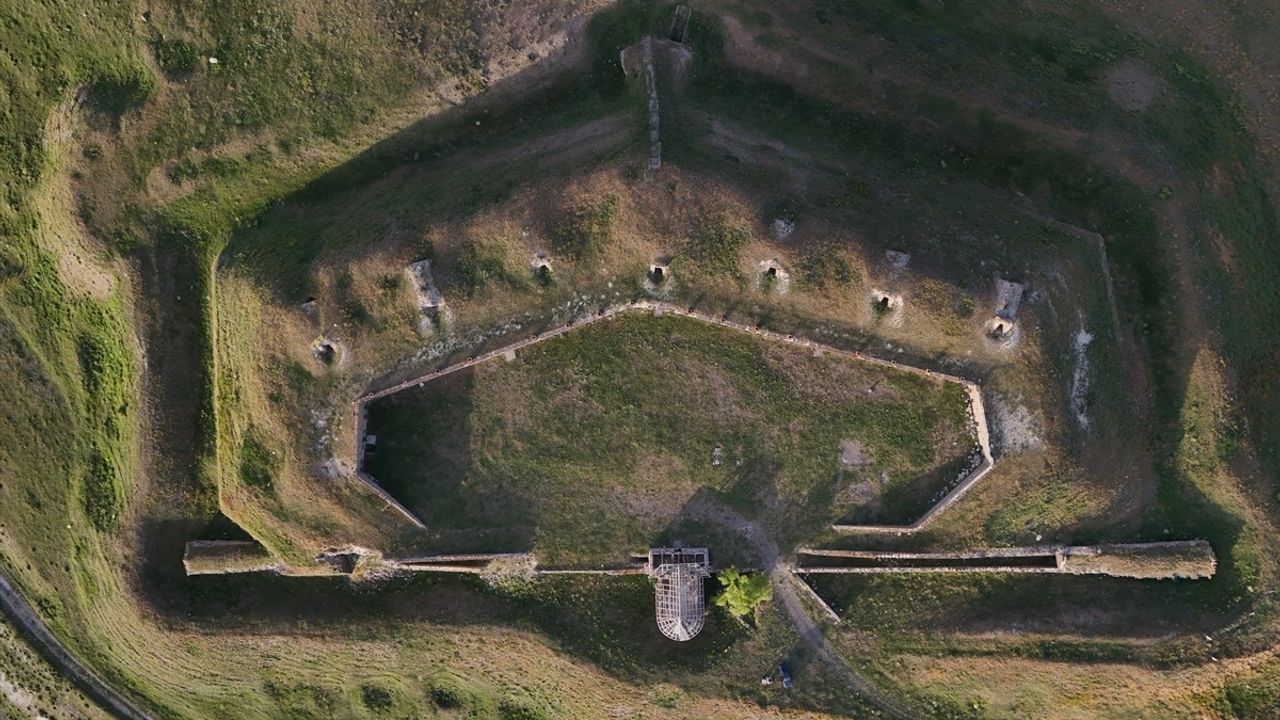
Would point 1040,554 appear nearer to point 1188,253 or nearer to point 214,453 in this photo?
point 1188,253

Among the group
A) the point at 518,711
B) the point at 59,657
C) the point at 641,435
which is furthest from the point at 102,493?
the point at 641,435

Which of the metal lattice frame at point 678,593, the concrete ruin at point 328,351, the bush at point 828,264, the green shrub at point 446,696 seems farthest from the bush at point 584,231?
the green shrub at point 446,696

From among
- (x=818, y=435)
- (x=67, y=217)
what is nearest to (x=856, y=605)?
(x=818, y=435)

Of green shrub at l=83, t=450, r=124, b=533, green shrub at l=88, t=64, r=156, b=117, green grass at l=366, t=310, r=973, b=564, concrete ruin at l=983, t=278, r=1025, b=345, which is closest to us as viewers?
concrete ruin at l=983, t=278, r=1025, b=345

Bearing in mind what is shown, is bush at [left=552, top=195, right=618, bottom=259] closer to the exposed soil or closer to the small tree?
the small tree

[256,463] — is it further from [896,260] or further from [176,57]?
[896,260]

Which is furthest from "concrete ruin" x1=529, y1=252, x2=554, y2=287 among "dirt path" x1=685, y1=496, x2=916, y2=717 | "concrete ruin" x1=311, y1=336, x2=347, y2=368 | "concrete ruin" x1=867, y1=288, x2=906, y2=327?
"concrete ruin" x1=867, y1=288, x2=906, y2=327
